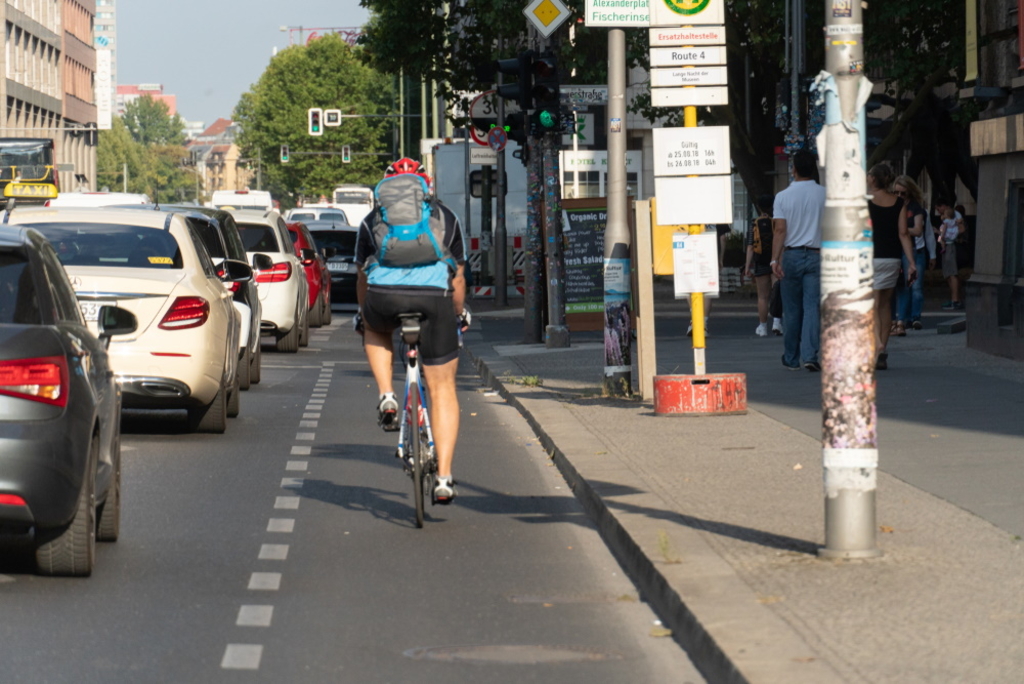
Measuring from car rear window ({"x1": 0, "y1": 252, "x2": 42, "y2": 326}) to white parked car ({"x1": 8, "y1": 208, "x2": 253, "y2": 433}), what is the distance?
14.6 feet

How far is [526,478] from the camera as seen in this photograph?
35.3 ft

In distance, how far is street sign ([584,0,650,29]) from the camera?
1348 centimetres

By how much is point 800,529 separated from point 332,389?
9.96 meters

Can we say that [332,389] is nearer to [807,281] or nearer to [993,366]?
[807,281]

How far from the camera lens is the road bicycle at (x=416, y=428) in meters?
8.80

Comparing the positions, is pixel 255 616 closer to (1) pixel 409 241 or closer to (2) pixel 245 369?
(1) pixel 409 241

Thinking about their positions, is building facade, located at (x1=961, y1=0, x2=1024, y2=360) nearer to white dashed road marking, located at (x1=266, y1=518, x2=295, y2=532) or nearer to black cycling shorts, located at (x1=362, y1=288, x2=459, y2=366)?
black cycling shorts, located at (x1=362, y1=288, x2=459, y2=366)

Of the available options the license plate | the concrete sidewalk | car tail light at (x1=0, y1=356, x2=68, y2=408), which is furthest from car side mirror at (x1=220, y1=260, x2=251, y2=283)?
car tail light at (x1=0, y1=356, x2=68, y2=408)

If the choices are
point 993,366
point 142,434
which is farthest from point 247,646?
point 993,366

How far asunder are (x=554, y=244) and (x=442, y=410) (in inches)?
424

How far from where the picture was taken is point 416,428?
347 inches

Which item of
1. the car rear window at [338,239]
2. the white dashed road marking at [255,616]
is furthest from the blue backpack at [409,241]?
the car rear window at [338,239]

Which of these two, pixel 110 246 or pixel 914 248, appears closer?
pixel 110 246

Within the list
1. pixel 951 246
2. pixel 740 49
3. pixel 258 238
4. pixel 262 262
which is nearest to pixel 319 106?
pixel 740 49
